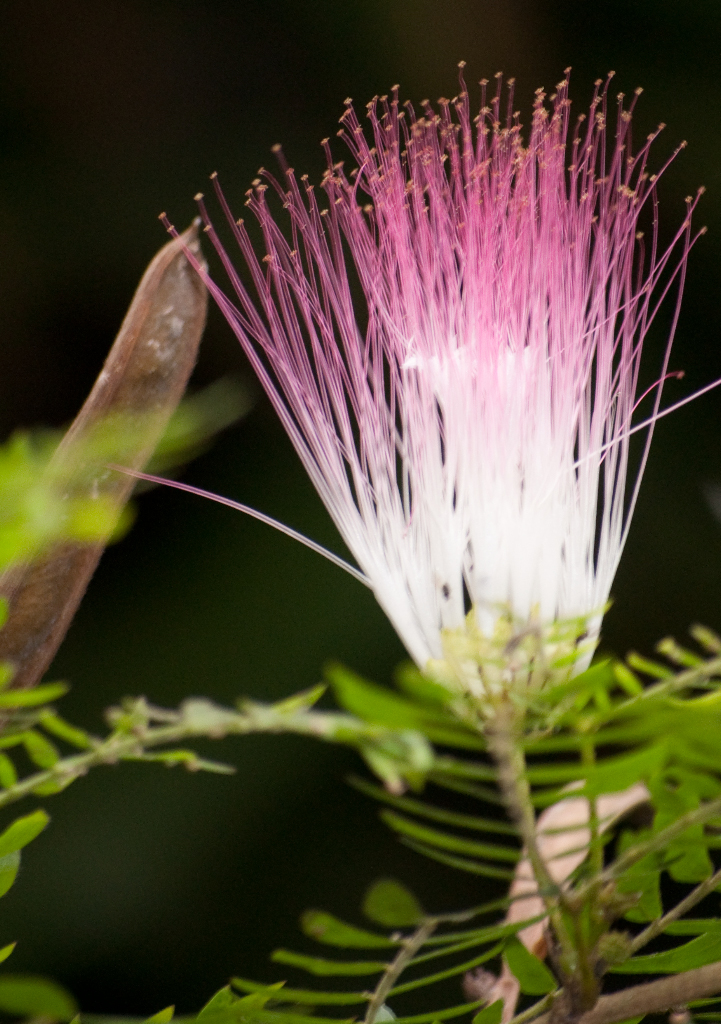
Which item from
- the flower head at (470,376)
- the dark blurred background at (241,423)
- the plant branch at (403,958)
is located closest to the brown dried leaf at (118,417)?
the flower head at (470,376)

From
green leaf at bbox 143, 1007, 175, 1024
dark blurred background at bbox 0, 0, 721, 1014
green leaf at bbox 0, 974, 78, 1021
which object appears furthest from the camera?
dark blurred background at bbox 0, 0, 721, 1014

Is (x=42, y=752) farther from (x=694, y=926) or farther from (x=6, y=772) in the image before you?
(x=694, y=926)

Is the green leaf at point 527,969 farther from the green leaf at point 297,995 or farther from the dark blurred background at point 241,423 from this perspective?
the dark blurred background at point 241,423

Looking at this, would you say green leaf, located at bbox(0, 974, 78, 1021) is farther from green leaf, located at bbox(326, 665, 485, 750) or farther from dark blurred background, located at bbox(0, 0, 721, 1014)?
dark blurred background, located at bbox(0, 0, 721, 1014)

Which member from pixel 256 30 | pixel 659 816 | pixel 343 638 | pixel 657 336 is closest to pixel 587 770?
pixel 659 816

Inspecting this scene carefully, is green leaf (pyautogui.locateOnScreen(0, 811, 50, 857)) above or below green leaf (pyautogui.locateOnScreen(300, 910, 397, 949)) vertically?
above

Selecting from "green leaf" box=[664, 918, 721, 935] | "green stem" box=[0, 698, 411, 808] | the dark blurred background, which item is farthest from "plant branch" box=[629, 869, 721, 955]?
the dark blurred background

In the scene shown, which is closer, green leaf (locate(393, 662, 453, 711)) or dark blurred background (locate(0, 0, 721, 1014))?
green leaf (locate(393, 662, 453, 711))
